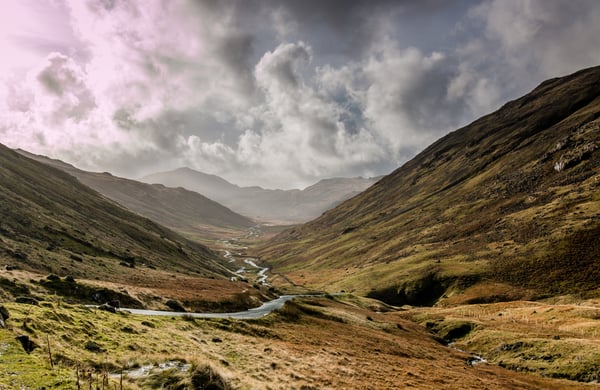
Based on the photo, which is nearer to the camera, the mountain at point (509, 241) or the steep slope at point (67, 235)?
the steep slope at point (67, 235)

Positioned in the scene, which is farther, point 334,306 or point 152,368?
point 334,306

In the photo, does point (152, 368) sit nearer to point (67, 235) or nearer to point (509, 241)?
point (67, 235)

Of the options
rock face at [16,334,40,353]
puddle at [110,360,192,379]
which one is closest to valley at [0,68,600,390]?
rock face at [16,334,40,353]

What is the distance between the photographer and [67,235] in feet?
331

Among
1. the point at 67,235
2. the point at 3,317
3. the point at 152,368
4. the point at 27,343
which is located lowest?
the point at 152,368

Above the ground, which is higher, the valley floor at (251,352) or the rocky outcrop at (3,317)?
the rocky outcrop at (3,317)

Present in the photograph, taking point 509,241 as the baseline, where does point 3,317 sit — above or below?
above

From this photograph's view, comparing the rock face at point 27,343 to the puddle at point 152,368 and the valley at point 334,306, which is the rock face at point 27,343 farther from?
the puddle at point 152,368

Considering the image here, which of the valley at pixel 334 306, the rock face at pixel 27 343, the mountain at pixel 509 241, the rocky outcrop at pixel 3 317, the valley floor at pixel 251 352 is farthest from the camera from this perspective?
the mountain at pixel 509 241

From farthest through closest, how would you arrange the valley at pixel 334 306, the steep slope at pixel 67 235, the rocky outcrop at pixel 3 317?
the steep slope at pixel 67 235, the valley at pixel 334 306, the rocky outcrop at pixel 3 317

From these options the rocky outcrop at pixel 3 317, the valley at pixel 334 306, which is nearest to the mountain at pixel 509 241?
the valley at pixel 334 306

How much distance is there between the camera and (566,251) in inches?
3782

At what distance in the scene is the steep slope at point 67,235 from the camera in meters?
72.7

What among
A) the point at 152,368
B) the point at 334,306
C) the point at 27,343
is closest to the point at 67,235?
the point at 334,306
